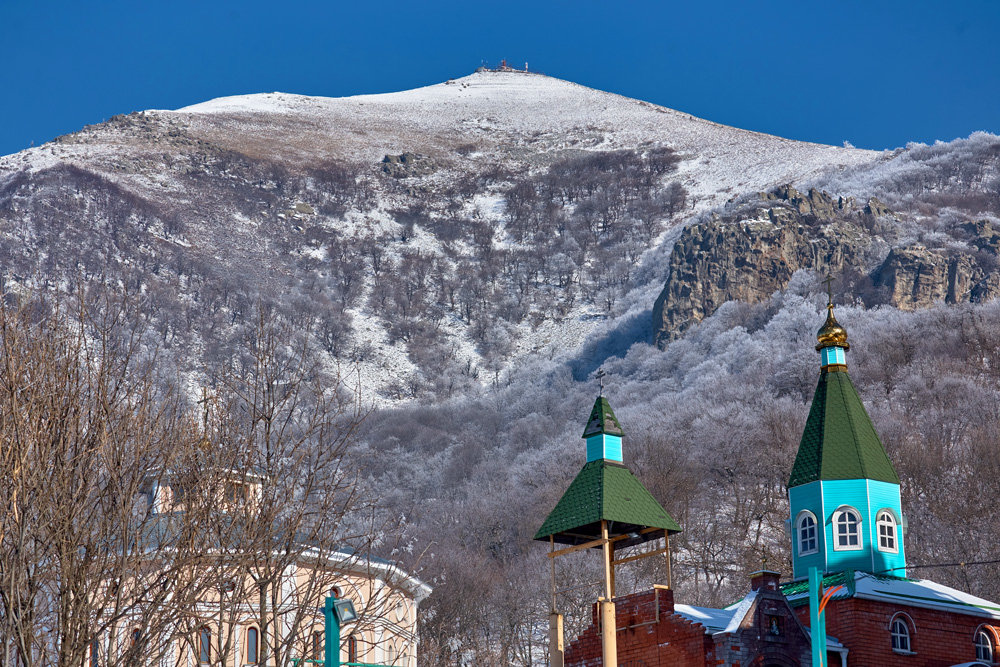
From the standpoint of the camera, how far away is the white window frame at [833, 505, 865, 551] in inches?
1172

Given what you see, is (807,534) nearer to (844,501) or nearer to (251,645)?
(844,501)

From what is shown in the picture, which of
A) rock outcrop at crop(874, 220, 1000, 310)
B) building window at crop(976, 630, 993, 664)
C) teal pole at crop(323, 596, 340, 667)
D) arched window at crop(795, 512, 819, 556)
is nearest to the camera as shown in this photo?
teal pole at crop(323, 596, 340, 667)

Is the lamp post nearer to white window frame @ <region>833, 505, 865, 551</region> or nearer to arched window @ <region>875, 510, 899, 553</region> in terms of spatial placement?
white window frame @ <region>833, 505, 865, 551</region>

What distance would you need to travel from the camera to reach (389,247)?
188000mm

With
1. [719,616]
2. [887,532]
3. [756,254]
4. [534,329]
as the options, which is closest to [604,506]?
[719,616]

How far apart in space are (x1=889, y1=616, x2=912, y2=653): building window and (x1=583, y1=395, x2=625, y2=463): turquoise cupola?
A: 6865 mm

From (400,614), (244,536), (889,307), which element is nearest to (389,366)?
(889,307)

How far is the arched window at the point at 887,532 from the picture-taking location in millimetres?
29984

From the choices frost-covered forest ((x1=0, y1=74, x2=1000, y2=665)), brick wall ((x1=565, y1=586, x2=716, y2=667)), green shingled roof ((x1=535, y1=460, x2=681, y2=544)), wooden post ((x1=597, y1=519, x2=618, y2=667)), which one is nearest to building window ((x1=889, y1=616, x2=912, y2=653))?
brick wall ((x1=565, y1=586, x2=716, y2=667))

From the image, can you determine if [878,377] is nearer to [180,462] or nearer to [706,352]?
[706,352]

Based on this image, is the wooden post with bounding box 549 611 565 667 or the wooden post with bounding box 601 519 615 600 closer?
the wooden post with bounding box 601 519 615 600

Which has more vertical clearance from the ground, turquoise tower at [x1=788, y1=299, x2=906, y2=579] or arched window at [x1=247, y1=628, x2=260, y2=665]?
turquoise tower at [x1=788, y1=299, x2=906, y2=579]

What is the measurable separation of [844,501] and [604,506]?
7.08 m

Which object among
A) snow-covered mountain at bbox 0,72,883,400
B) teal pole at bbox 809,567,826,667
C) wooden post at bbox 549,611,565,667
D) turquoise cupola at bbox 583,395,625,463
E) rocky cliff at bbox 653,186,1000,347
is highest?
snow-covered mountain at bbox 0,72,883,400
